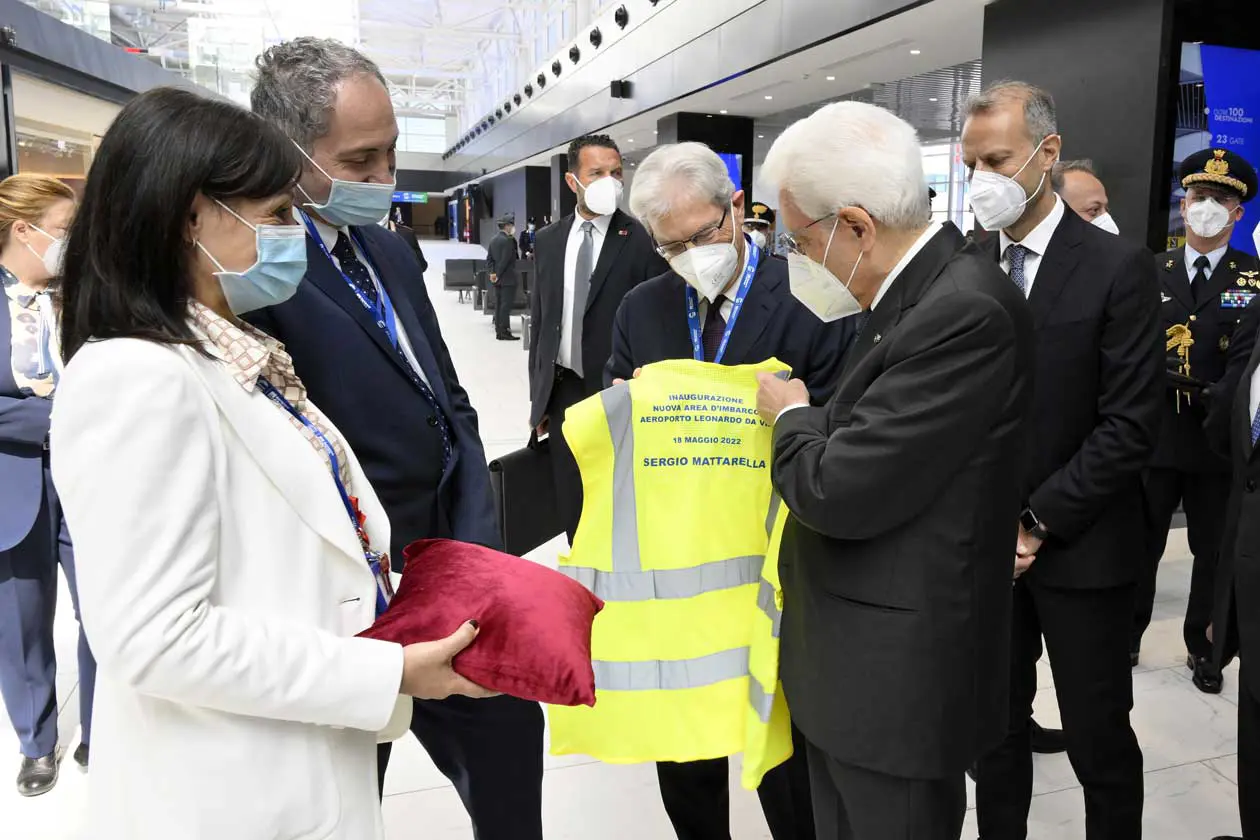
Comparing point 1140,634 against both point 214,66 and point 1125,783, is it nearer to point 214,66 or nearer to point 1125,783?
point 1125,783

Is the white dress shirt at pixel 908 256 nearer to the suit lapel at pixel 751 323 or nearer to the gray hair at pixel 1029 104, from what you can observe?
the suit lapel at pixel 751 323

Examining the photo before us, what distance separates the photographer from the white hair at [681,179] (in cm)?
219

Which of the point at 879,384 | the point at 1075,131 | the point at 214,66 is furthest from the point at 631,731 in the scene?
the point at 214,66

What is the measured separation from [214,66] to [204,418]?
16.5 m

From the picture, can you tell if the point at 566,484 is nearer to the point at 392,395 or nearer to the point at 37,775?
the point at 392,395

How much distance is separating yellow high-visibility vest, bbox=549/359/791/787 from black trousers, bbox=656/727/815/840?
265 mm

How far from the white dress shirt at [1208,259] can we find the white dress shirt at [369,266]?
136 inches

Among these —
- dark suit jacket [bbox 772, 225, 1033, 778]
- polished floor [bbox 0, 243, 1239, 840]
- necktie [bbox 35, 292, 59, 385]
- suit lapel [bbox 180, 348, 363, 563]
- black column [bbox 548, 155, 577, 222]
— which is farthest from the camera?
black column [bbox 548, 155, 577, 222]

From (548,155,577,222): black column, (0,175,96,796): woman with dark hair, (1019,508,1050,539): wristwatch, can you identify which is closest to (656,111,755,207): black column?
(548,155,577,222): black column

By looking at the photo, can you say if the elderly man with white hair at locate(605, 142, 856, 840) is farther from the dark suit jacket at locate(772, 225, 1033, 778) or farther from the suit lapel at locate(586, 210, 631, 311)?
the suit lapel at locate(586, 210, 631, 311)

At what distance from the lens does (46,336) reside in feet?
8.73

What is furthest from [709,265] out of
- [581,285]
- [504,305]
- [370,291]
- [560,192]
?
[560,192]

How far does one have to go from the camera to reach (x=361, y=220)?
65.2 inches

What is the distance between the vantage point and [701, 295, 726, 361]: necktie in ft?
7.36
